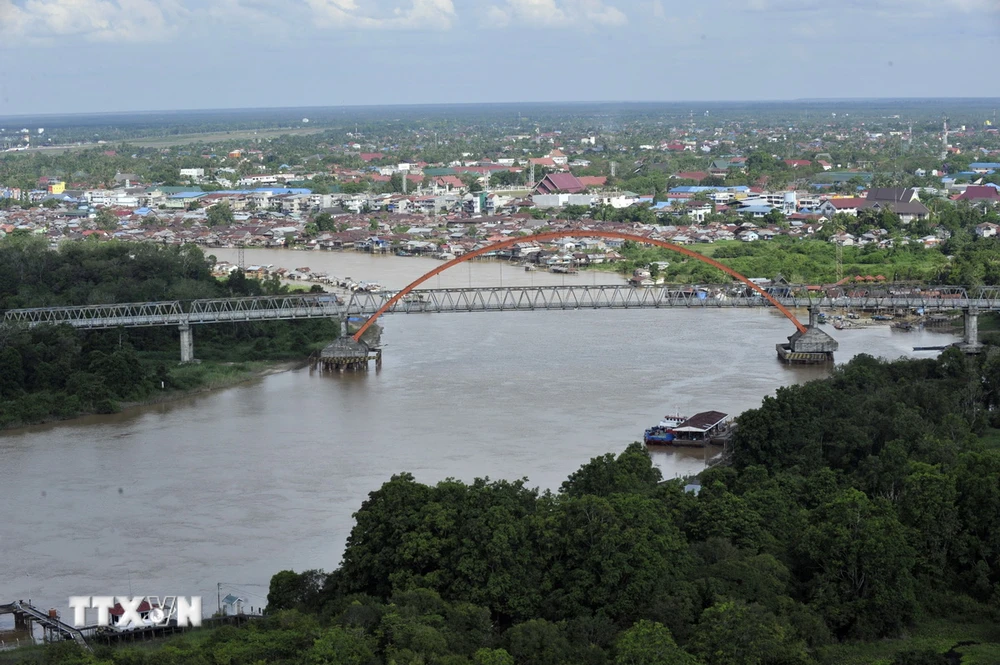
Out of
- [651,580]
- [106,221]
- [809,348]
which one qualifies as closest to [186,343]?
[809,348]

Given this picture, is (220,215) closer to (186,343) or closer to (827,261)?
(827,261)

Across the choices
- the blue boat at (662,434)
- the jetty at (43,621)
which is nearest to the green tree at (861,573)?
the jetty at (43,621)

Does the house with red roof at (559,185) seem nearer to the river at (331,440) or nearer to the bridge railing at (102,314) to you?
the river at (331,440)

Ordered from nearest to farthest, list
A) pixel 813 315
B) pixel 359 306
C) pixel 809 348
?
pixel 809 348 < pixel 813 315 < pixel 359 306

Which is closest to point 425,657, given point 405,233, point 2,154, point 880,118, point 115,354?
point 115,354

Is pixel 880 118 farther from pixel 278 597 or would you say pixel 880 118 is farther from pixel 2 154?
pixel 278 597

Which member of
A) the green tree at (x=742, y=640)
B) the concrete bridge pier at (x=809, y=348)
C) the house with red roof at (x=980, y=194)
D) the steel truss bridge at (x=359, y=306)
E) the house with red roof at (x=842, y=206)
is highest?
the house with red roof at (x=980, y=194)

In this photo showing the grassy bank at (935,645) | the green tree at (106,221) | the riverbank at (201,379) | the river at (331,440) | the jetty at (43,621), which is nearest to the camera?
the grassy bank at (935,645)
